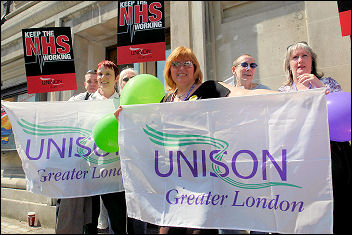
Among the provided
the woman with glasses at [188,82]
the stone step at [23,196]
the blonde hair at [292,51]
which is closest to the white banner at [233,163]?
the woman with glasses at [188,82]

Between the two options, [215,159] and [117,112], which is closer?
[215,159]

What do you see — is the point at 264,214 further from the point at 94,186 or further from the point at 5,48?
the point at 5,48

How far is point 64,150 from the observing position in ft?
8.91

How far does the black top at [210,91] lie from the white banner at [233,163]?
0.10 metres

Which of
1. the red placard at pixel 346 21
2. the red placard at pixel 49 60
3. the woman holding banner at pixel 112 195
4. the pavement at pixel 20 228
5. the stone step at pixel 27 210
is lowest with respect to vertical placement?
the pavement at pixel 20 228

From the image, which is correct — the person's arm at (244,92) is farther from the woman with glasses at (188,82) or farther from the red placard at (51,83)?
the red placard at (51,83)

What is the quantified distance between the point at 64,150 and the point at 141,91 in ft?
3.38

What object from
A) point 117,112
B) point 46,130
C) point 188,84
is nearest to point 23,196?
point 46,130

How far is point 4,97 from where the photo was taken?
8.52 meters

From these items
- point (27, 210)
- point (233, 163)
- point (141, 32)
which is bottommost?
point (27, 210)

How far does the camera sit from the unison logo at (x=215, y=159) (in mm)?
1757

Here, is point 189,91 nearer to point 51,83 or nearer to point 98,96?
point 98,96

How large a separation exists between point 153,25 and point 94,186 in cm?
221

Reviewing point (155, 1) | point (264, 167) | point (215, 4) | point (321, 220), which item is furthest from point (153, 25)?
point (321, 220)
